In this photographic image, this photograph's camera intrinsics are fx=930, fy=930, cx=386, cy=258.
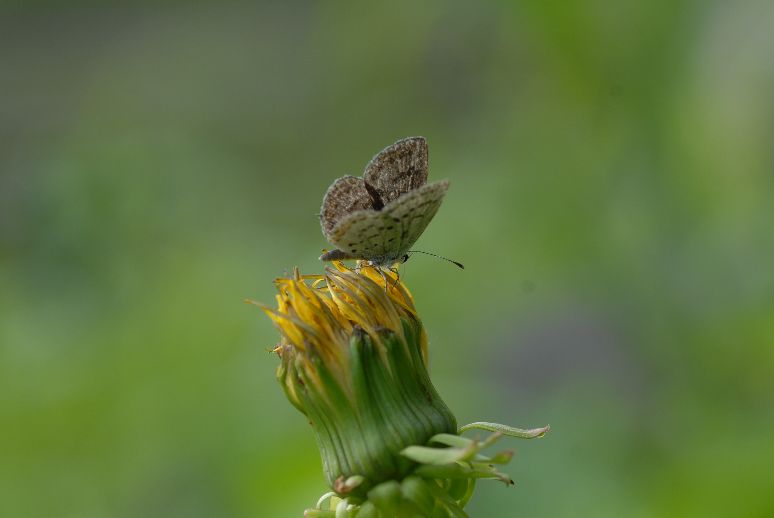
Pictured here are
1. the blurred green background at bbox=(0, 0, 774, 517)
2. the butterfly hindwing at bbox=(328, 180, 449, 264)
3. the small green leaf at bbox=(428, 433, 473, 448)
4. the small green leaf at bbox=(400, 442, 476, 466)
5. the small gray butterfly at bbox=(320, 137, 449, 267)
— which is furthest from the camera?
the blurred green background at bbox=(0, 0, 774, 517)

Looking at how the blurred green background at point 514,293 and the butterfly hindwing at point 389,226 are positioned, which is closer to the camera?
the butterfly hindwing at point 389,226

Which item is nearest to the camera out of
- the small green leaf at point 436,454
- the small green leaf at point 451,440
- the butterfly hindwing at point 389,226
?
the small green leaf at point 436,454

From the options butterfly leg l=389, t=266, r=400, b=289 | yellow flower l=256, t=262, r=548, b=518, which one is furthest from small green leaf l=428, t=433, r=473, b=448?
butterfly leg l=389, t=266, r=400, b=289

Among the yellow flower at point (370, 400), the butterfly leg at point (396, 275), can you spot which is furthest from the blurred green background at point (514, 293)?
the yellow flower at point (370, 400)

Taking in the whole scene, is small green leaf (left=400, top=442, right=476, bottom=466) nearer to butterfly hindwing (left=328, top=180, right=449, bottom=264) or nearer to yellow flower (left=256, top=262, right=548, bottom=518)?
yellow flower (left=256, top=262, right=548, bottom=518)

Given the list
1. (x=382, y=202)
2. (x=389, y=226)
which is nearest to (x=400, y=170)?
(x=382, y=202)

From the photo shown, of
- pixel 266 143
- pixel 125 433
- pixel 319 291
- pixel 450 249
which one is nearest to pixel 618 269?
pixel 450 249

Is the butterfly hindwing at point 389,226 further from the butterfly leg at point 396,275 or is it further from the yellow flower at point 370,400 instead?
the yellow flower at point 370,400
